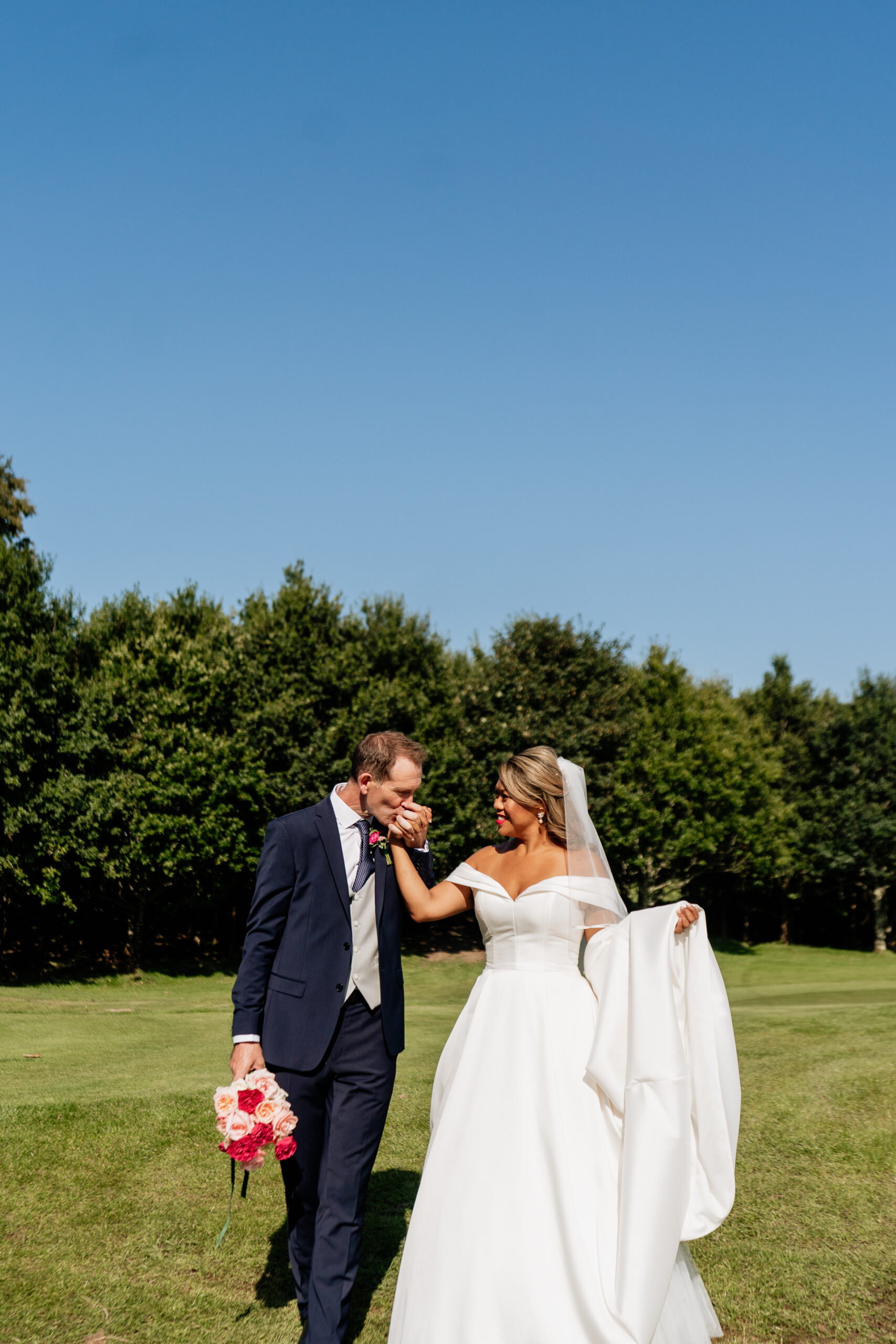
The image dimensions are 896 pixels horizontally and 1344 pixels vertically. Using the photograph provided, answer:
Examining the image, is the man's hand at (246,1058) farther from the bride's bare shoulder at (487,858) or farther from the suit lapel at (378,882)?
the bride's bare shoulder at (487,858)

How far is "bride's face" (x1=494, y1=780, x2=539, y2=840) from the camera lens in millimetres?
4996

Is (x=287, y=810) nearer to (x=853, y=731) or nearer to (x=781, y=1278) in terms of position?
(x=781, y=1278)

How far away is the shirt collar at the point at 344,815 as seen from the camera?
4.98 metres

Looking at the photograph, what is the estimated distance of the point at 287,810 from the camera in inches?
1094

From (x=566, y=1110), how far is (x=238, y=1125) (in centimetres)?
149

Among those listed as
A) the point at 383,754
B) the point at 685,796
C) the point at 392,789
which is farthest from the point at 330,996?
the point at 685,796

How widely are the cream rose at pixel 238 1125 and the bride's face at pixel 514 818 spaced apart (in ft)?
5.94

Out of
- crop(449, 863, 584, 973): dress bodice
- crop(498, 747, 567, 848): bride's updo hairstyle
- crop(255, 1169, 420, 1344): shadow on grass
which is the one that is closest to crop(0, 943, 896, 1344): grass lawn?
crop(255, 1169, 420, 1344): shadow on grass

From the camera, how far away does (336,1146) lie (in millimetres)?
4605

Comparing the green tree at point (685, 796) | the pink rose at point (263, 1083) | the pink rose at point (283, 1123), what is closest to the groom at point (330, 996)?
the pink rose at point (263, 1083)

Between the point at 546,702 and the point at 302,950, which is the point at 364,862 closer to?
the point at 302,950

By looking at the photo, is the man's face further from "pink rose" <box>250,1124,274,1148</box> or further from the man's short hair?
"pink rose" <box>250,1124,274,1148</box>

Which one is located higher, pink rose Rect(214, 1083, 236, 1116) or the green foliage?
the green foliage

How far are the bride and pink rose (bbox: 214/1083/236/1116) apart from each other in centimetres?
92
